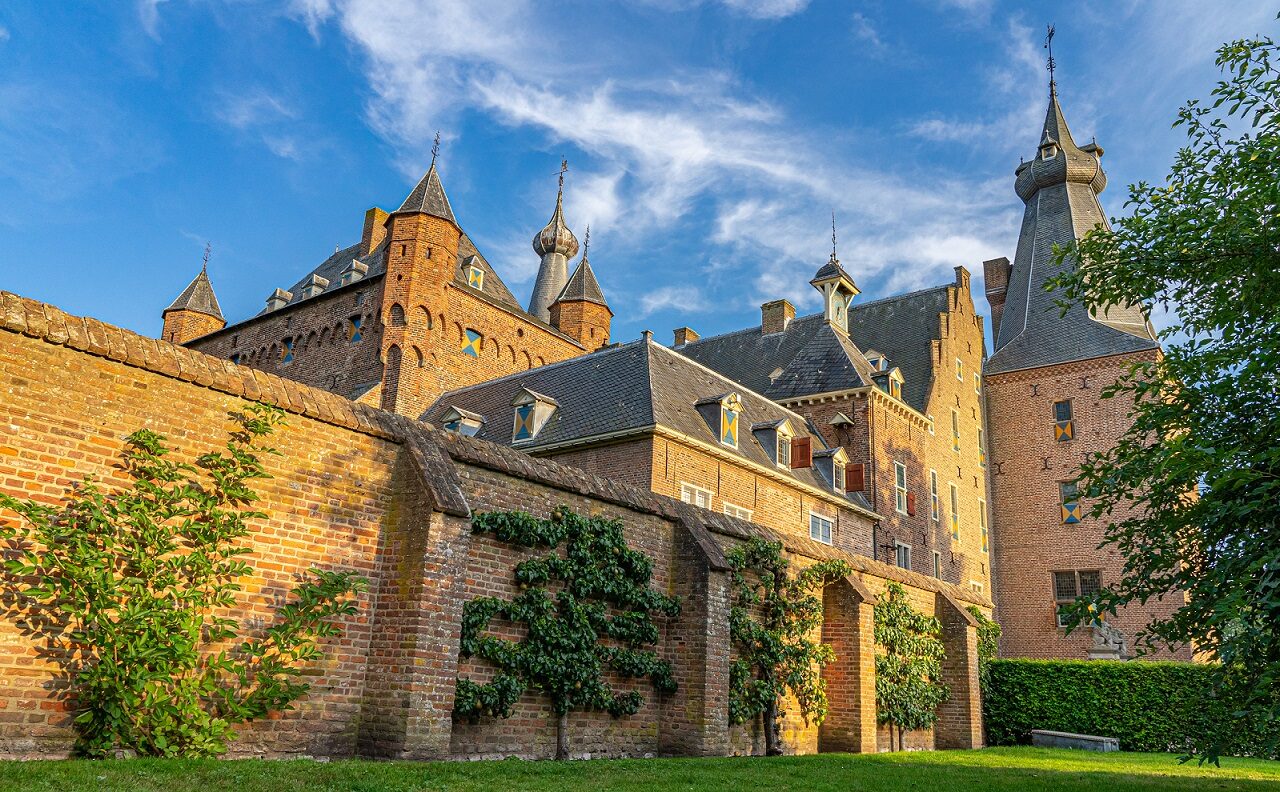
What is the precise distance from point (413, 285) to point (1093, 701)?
23257 mm

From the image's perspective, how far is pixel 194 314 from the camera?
40812 millimetres

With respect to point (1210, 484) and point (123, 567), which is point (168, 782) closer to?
point (123, 567)

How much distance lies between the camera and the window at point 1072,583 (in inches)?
1416

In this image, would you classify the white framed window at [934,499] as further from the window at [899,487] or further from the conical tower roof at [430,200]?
the conical tower roof at [430,200]

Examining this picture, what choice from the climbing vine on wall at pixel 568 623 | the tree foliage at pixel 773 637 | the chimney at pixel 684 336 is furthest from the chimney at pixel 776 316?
the climbing vine on wall at pixel 568 623

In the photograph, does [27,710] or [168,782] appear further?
[27,710]

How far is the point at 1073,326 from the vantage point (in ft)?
129

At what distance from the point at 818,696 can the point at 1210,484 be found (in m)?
8.90

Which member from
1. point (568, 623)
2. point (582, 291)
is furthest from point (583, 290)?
point (568, 623)

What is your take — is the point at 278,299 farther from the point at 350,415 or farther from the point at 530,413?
the point at 350,415

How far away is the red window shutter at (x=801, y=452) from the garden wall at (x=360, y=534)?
14536 millimetres

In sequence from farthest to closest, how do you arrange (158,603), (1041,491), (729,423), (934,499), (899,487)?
(1041,491) < (934,499) < (899,487) < (729,423) < (158,603)

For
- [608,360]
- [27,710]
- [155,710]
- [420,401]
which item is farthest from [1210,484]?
[420,401]

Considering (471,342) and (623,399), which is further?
(471,342)
